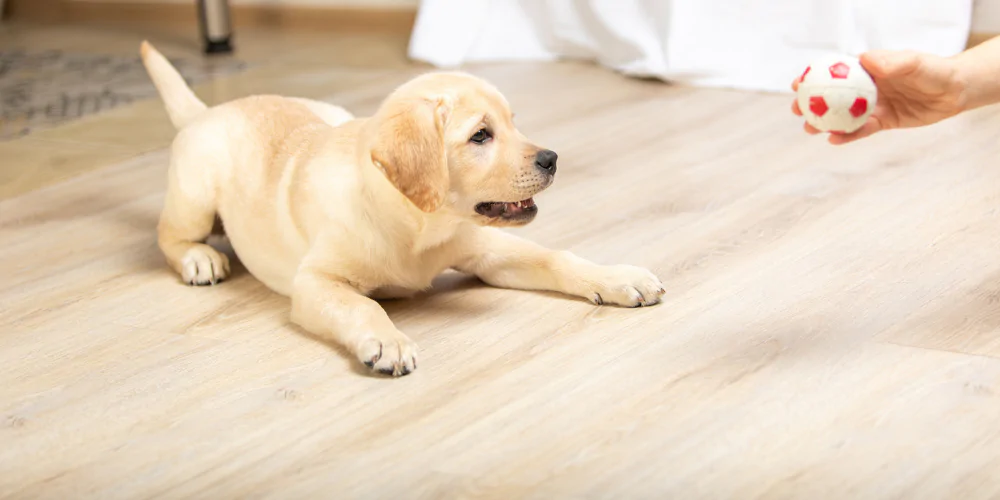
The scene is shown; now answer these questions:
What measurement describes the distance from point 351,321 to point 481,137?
359mm

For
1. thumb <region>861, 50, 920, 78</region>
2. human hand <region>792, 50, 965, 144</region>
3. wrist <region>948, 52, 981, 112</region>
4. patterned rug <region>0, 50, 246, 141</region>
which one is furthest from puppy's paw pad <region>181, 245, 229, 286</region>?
patterned rug <region>0, 50, 246, 141</region>

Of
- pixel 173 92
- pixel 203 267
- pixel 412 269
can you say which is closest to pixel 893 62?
pixel 412 269

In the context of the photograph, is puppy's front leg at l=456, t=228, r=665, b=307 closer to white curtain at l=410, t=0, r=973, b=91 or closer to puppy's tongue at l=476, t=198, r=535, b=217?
puppy's tongue at l=476, t=198, r=535, b=217

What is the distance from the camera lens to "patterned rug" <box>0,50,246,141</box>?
3951 millimetres

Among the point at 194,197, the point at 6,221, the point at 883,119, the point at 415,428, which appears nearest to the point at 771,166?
the point at 883,119

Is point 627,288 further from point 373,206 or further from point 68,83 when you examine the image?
point 68,83

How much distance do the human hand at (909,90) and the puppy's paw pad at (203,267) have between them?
1122mm

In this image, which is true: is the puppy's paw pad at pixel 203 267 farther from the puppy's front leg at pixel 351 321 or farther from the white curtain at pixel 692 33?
the white curtain at pixel 692 33

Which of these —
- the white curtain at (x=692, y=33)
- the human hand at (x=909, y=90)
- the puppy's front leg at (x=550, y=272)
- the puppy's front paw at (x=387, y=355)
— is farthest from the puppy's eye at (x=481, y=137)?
the white curtain at (x=692, y=33)

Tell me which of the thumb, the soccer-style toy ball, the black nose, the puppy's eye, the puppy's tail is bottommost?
the puppy's tail

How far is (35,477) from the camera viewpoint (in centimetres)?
154

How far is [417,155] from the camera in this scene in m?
1.82

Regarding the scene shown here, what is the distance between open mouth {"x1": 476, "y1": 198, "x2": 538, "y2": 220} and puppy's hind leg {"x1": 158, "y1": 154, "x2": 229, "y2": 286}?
0.63 metres

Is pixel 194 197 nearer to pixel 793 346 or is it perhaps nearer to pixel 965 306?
pixel 793 346
